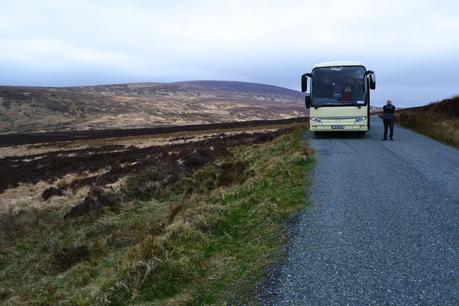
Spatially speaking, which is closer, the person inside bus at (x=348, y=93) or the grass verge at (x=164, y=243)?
the grass verge at (x=164, y=243)

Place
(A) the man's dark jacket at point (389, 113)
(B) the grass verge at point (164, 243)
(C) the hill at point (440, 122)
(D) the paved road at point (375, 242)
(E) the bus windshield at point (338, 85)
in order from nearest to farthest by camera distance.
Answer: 1. (D) the paved road at point (375, 242)
2. (B) the grass verge at point (164, 243)
3. (C) the hill at point (440, 122)
4. (A) the man's dark jacket at point (389, 113)
5. (E) the bus windshield at point (338, 85)

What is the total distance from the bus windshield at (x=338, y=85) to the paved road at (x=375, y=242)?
28.9ft

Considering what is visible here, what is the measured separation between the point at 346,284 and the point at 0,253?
10.4 metres

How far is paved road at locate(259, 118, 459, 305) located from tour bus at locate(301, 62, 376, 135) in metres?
8.49

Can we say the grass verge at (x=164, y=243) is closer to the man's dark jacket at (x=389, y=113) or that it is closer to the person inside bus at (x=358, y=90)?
the person inside bus at (x=358, y=90)

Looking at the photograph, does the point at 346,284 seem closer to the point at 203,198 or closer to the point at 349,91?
the point at 203,198

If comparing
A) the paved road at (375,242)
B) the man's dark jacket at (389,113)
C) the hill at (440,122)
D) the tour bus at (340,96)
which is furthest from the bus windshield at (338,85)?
the paved road at (375,242)

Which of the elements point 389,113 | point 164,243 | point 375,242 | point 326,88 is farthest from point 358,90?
point 164,243

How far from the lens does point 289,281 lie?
5.78m

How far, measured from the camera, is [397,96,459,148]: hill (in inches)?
833

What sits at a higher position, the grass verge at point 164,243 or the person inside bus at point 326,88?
the person inside bus at point 326,88

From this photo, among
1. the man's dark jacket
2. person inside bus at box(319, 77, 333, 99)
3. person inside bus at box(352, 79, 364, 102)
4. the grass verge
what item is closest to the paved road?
the grass verge

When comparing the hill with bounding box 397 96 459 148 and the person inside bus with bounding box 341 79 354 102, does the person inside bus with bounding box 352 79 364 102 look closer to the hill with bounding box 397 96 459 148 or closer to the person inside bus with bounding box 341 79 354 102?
the person inside bus with bounding box 341 79 354 102

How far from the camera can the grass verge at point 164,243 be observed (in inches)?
240
